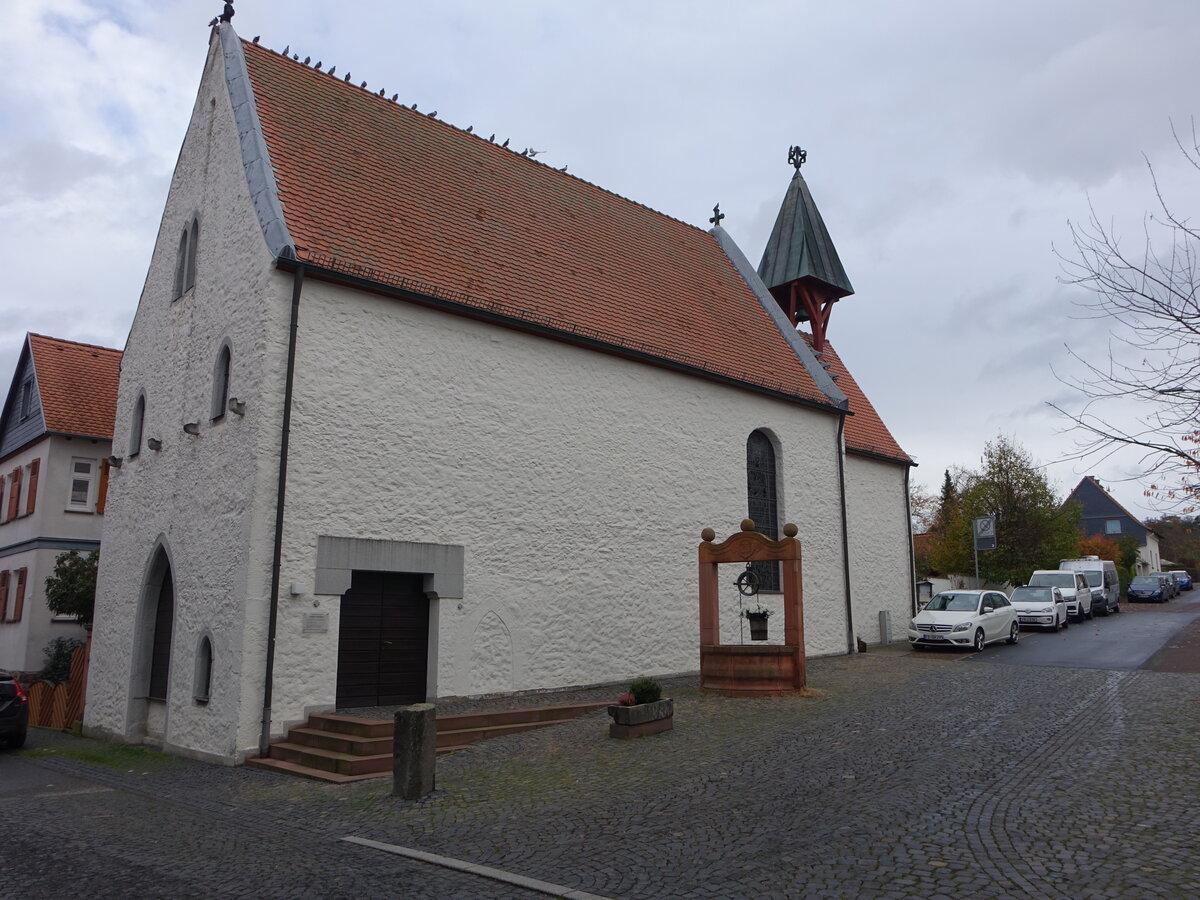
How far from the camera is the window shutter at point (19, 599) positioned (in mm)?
23438

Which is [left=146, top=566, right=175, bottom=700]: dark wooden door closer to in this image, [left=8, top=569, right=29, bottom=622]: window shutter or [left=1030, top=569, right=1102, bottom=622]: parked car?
[left=8, top=569, right=29, bottom=622]: window shutter

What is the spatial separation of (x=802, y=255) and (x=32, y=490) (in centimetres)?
2240

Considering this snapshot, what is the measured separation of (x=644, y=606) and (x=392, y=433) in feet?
18.5

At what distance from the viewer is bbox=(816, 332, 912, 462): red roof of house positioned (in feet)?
74.1

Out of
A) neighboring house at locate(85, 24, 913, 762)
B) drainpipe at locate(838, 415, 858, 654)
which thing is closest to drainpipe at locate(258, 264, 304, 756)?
neighboring house at locate(85, 24, 913, 762)

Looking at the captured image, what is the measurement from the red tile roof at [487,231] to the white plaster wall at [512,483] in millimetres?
778

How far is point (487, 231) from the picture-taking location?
16297mm

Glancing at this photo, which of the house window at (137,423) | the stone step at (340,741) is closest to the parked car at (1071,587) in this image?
the stone step at (340,741)

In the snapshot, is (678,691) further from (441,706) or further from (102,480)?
(102,480)

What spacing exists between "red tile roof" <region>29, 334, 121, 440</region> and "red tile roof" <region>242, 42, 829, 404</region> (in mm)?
11404

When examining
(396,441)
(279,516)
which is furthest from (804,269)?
(279,516)

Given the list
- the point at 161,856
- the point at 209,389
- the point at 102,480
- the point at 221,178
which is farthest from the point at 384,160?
the point at 102,480

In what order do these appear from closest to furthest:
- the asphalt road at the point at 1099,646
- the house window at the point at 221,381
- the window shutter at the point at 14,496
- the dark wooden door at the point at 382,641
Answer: the dark wooden door at the point at 382,641 < the house window at the point at 221,381 < the asphalt road at the point at 1099,646 < the window shutter at the point at 14,496

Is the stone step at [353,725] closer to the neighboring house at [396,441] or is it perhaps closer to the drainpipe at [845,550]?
the neighboring house at [396,441]
